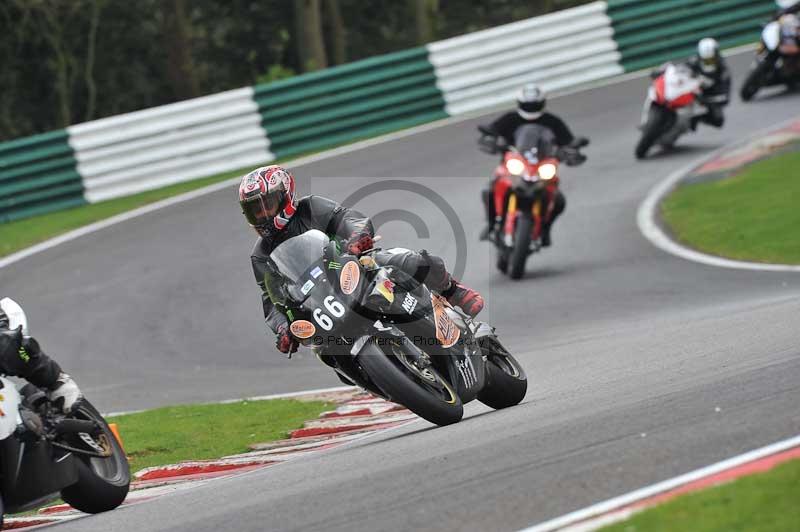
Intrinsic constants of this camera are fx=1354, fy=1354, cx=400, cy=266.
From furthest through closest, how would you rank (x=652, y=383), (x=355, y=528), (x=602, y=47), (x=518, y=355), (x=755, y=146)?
(x=602, y=47) → (x=755, y=146) → (x=518, y=355) → (x=652, y=383) → (x=355, y=528)

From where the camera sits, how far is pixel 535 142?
46.6ft

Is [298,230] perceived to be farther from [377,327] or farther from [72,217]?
[72,217]

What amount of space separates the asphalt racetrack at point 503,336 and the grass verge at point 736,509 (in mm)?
437

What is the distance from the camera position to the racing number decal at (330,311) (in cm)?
692

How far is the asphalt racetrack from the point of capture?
5426 millimetres

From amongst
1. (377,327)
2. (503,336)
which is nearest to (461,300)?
(377,327)

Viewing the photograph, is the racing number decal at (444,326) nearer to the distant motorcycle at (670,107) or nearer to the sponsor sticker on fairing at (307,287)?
the sponsor sticker on fairing at (307,287)

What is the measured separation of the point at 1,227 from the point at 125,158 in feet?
6.72

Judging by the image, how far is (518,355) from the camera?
10992mm

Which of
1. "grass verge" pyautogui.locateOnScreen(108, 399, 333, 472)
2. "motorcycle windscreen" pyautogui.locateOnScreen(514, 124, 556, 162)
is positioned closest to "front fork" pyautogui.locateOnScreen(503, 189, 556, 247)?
"motorcycle windscreen" pyautogui.locateOnScreen(514, 124, 556, 162)

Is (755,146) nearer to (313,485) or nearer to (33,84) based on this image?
(313,485)

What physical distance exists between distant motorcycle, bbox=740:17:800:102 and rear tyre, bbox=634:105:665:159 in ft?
8.99

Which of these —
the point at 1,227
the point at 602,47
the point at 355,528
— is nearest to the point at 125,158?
the point at 1,227

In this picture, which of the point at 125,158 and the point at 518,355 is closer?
the point at 518,355
